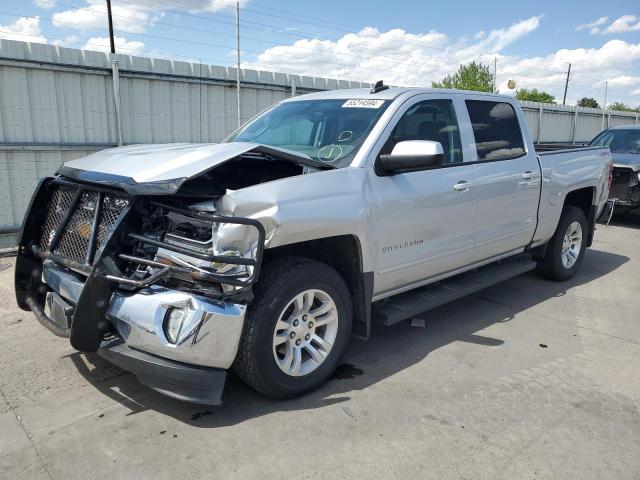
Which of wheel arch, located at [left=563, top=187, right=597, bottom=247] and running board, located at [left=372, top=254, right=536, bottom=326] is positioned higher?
wheel arch, located at [left=563, top=187, right=597, bottom=247]

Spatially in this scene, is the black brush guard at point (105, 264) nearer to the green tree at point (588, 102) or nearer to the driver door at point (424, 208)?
the driver door at point (424, 208)

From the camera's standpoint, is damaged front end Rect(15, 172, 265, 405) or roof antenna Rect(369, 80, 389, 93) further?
roof antenna Rect(369, 80, 389, 93)

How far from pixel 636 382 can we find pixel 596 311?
1.65 m

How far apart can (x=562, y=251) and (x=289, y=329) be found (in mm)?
4067

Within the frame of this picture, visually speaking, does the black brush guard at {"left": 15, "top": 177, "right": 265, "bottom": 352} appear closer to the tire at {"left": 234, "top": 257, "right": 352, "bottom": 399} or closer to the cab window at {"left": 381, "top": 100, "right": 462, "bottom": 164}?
the tire at {"left": 234, "top": 257, "right": 352, "bottom": 399}

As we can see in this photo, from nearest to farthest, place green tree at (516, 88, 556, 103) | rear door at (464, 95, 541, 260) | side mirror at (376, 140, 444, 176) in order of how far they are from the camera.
A: side mirror at (376, 140, 444, 176) → rear door at (464, 95, 541, 260) → green tree at (516, 88, 556, 103)

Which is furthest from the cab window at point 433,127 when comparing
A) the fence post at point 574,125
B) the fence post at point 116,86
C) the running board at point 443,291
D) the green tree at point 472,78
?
the green tree at point 472,78

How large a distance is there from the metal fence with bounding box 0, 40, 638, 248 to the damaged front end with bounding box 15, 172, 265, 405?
4.95m

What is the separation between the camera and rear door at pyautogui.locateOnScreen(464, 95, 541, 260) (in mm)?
4582

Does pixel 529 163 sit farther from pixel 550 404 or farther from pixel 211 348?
pixel 211 348

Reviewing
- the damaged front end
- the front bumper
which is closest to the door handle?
the damaged front end

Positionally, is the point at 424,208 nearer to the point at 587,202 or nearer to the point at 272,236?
the point at 272,236

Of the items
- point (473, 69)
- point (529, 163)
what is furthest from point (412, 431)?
point (473, 69)

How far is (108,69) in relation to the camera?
26.0ft
